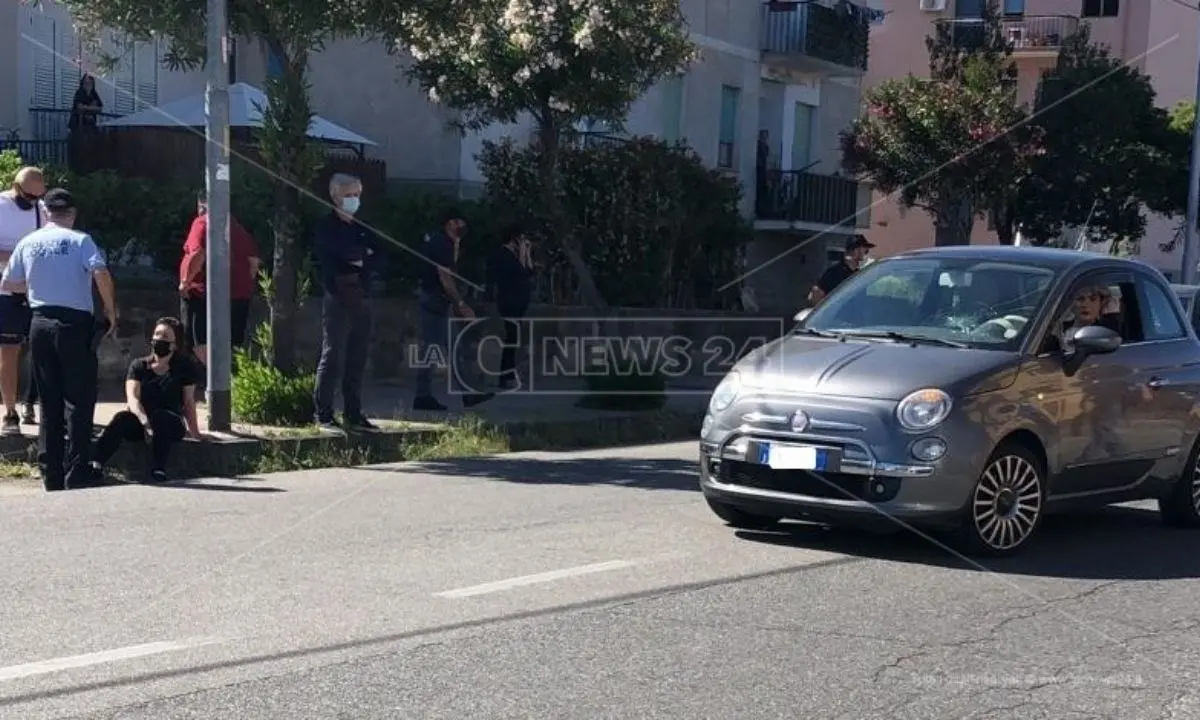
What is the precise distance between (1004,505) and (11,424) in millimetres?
7132

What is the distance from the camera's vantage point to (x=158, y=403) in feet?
36.9

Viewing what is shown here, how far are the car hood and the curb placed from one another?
14.5 feet

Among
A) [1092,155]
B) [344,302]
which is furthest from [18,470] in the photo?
[1092,155]

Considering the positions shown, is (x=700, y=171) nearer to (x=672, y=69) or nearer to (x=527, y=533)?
(x=672, y=69)

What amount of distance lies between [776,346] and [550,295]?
38.1 ft

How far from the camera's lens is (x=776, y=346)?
9430 mm

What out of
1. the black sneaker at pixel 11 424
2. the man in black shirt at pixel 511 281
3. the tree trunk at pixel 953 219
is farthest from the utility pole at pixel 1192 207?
the black sneaker at pixel 11 424

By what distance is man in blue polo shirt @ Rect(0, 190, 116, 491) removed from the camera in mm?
10734

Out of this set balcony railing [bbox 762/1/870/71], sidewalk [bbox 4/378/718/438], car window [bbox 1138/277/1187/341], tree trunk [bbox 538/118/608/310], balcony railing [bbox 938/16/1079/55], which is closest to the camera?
car window [bbox 1138/277/1187/341]

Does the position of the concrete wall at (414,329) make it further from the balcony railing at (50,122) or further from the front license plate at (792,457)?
the front license plate at (792,457)

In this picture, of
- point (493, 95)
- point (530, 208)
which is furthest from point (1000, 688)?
point (530, 208)

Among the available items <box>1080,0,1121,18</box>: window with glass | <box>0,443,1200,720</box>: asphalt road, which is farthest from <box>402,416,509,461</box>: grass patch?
<box>1080,0,1121,18</box>: window with glass

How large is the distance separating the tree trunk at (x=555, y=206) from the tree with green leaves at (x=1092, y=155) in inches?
494

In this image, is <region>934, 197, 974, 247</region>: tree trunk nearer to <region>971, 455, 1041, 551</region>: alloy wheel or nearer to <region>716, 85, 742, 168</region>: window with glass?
<region>716, 85, 742, 168</region>: window with glass
